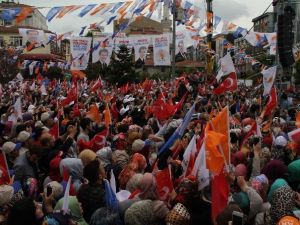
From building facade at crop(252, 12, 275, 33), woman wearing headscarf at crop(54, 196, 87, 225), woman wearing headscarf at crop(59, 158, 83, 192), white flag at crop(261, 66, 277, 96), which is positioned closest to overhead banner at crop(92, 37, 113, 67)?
white flag at crop(261, 66, 277, 96)

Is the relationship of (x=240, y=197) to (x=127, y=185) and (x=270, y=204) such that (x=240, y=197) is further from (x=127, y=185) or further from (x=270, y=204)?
(x=127, y=185)

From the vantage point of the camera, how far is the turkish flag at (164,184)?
5.30m

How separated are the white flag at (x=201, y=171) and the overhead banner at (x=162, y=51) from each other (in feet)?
53.7

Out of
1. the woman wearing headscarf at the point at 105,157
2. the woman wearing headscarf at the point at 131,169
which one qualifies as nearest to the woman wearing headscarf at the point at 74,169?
the woman wearing headscarf at the point at 131,169

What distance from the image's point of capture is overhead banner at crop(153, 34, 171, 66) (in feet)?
71.6

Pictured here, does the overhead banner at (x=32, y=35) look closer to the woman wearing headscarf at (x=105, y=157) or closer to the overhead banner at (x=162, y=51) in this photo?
the overhead banner at (x=162, y=51)

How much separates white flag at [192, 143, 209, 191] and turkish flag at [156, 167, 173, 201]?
32 centimetres

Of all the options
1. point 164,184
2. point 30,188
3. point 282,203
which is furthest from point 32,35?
point 282,203

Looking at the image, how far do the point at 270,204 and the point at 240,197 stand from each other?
36 centimetres

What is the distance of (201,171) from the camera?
5422mm

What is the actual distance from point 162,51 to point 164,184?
56.2 ft

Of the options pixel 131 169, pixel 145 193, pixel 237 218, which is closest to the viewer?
pixel 237 218

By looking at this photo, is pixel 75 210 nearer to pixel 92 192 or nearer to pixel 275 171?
pixel 92 192

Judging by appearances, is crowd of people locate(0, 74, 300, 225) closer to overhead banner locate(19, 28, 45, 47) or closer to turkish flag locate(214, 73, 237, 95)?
turkish flag locate(214, 73, 237, 95)
